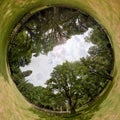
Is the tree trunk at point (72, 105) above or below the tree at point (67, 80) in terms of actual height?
below

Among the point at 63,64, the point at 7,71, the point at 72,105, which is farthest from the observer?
the point at 63,64

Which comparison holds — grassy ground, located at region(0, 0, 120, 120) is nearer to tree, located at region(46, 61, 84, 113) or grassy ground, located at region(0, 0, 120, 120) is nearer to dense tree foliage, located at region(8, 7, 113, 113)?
dense tree foliage, located at region(8, 7, 113, 113)

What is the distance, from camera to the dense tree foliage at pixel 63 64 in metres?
3.80

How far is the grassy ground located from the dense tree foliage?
0.15 m

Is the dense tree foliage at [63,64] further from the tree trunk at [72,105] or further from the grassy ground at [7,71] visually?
the grassy ground at [7,71]

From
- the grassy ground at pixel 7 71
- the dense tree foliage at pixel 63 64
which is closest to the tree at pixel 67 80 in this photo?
the dense tree foliage at pixel 63 64

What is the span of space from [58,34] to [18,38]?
0.41 meters

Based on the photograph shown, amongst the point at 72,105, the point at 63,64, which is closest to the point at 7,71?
the point at 63,64

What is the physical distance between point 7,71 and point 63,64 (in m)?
0.59

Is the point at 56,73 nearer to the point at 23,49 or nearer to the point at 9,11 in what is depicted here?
the point at 23,49

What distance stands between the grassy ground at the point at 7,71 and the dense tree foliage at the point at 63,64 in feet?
0.50

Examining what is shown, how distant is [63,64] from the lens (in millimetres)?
3916

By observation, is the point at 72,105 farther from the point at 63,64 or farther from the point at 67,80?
the point at 63,64

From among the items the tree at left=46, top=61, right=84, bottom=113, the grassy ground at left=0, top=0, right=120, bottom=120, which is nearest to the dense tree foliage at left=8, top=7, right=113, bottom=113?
the tree at left=46, top=61, right=84, bottom=113
